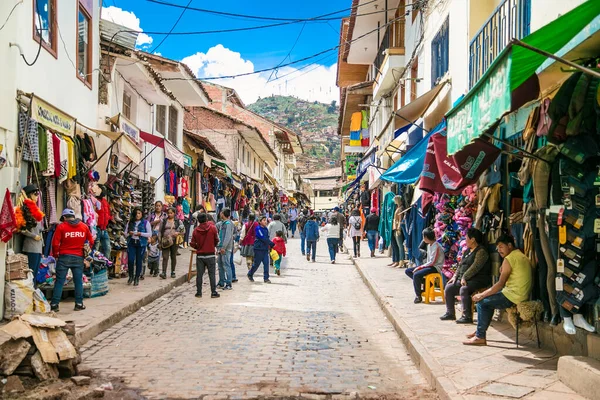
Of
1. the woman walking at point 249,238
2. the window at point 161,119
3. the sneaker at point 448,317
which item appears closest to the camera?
the sneaker at point 448,317

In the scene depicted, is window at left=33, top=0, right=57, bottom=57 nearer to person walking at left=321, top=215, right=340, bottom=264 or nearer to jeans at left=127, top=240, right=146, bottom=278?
jeans at left=127, top=240, right=146, bottom=278

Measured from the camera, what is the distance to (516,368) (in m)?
6.59

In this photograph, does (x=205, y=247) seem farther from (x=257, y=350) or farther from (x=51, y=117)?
(x=257, y=350)

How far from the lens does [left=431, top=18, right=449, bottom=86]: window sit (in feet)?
45.8

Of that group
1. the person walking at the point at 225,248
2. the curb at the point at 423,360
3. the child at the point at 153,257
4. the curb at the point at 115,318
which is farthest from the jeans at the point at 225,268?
the curb at the point at 423,360

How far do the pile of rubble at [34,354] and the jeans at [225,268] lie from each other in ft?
24.3

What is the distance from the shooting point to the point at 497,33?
395 inches

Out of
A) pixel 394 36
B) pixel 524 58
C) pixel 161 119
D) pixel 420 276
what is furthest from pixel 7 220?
pixel 394 36

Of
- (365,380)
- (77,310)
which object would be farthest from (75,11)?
(365,380)

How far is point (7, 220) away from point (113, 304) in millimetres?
2597

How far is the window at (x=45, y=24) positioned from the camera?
10.3m

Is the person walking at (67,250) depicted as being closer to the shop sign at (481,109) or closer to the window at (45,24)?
the window at (45,24)

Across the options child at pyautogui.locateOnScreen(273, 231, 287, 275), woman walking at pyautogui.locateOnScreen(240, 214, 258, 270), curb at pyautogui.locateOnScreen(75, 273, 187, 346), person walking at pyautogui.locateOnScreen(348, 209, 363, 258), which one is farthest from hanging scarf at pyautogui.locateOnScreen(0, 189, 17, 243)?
person walking at pyautogui.locateOnScreen(348, 209, 363, 258)

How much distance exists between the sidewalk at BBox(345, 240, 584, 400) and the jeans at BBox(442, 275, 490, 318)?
260 millimetres
